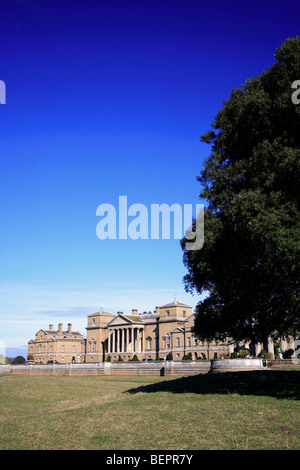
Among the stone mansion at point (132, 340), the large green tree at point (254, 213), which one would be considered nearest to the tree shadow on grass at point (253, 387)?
the large green tree at point (254, 213)

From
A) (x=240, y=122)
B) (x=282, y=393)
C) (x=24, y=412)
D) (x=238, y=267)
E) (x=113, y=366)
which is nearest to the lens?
(x=282, y=393)

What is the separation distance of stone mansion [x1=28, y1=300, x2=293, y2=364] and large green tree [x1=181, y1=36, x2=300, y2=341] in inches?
1918

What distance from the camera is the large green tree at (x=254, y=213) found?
1742 cm

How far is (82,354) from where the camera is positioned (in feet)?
374

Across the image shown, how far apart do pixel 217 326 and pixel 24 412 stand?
14843mm

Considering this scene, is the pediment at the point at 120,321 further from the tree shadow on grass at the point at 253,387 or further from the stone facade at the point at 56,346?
the tree shadow on grass at the point at 253,387

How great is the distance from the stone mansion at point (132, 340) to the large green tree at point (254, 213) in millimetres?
48708

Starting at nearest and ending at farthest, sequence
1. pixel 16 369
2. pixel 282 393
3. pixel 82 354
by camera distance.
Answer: pixel 282 393 → pixel 16 369 → pixel 82 354

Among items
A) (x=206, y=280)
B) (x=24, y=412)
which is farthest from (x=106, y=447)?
(x=24, y=412)

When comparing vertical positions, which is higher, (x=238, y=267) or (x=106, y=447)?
(x=238, y=267)

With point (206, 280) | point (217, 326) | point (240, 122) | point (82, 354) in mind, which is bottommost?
point (82, 354)

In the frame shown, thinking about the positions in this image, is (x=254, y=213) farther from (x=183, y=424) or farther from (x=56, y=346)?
(x=56, y=346)

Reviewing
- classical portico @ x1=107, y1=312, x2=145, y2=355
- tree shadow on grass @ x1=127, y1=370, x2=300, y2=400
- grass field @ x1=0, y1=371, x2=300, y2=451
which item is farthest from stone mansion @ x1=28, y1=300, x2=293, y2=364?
grass field @ x1=0, y1=371, x2=300, y2=451
